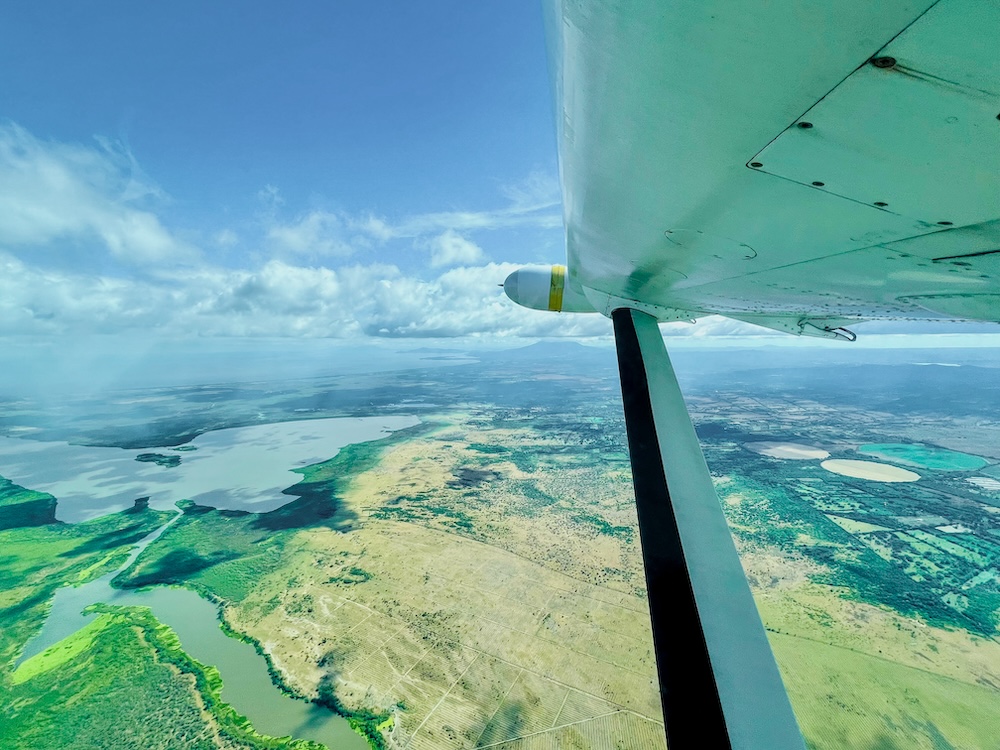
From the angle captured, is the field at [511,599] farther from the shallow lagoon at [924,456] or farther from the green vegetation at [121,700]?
the shallow lagoon at [924,456]

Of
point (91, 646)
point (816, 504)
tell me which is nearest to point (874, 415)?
point (816, 504)

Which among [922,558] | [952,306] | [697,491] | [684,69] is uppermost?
[684,69]

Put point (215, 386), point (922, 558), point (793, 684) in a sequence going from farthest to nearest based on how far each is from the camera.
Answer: point (215, 386), point (922, 558), point (793, 684)

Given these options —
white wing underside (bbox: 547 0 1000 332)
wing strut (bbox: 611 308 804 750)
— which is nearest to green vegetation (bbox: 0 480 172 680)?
wing strut (bbox: 611 308 804 750)

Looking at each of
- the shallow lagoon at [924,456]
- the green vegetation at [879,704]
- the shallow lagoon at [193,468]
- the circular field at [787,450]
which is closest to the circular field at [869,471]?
the circular field at [787,450]

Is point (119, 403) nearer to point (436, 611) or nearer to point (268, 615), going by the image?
point (268, 615)
